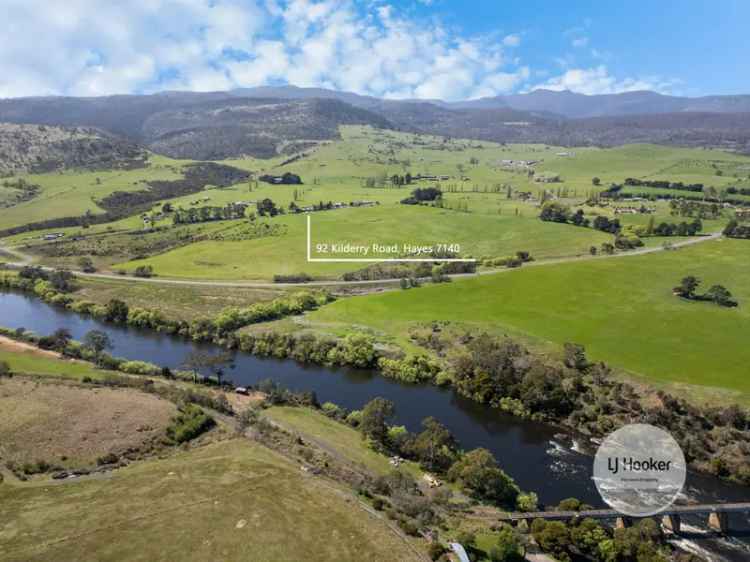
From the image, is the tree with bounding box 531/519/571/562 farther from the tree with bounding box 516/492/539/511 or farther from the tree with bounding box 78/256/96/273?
the tree with bounding box 78/256/96/273

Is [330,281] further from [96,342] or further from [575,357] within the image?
[575,357]

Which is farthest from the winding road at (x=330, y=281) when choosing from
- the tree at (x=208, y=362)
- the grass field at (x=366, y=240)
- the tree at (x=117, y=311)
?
the tree at (x=208, y=362)

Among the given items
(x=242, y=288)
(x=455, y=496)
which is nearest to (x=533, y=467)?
(x=455, y=496)

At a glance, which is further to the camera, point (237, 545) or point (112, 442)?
point (112, 442)

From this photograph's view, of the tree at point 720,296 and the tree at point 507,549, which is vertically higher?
the tree at point 720,296

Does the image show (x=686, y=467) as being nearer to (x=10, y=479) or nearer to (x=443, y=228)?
(x=10, y=479)

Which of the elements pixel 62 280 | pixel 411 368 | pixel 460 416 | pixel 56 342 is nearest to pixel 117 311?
pixel 56 342

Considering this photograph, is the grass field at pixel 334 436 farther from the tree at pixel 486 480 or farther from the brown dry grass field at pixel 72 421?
the brown dry grass field at pixel 72 421

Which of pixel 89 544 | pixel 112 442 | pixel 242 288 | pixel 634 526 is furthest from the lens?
pixel 242 288
